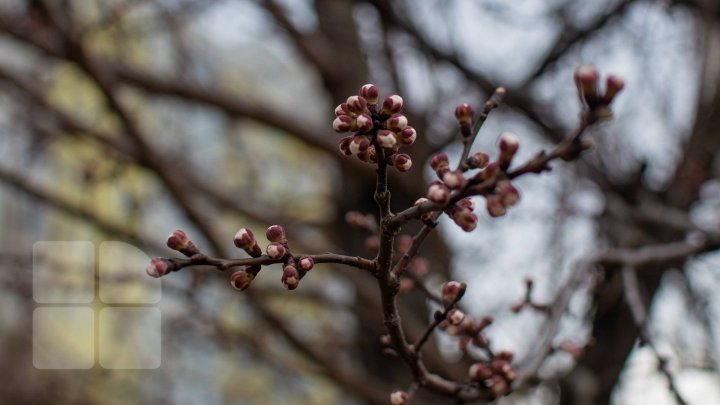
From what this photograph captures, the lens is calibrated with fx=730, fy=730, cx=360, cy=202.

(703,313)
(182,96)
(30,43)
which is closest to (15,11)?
(30,43)

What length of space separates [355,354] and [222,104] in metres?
1.99

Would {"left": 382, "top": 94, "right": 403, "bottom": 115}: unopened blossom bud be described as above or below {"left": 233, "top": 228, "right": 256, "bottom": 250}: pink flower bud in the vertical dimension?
above

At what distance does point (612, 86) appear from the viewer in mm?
844

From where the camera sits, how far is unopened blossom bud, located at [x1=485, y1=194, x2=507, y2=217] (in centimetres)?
91

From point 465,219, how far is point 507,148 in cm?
14

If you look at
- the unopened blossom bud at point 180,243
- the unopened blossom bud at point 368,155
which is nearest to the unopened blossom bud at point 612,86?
the unopened blossom bud at point 368,155

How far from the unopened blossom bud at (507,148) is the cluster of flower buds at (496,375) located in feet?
2.02

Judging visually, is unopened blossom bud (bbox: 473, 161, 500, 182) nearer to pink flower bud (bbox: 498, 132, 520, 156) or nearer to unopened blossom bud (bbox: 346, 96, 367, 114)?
pink flower bud (bbox: 498, 132, 520, 156)

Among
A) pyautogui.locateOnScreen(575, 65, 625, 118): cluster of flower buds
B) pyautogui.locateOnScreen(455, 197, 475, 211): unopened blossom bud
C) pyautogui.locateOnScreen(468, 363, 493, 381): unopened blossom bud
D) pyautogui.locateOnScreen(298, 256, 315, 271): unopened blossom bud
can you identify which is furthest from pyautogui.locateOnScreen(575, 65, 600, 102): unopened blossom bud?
pyautogui.locateOnScreen(468, 363, 493, 381): unopened blossom bud

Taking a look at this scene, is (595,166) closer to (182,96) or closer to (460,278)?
(460,278)

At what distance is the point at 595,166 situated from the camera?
400 centimetres

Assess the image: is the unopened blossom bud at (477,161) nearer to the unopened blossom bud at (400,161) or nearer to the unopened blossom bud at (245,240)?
the unopened blossom bud at (400,161)

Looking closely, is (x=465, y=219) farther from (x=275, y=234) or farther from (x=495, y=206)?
(x=275, y=234)

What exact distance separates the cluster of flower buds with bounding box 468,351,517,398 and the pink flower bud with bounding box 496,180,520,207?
1.96 ft
